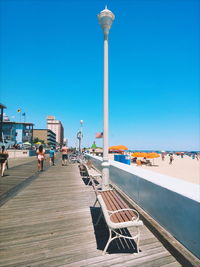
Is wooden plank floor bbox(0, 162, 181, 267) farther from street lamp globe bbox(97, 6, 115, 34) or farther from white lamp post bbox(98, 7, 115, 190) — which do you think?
street lamp globe bbox(97, 6, 115, 34)

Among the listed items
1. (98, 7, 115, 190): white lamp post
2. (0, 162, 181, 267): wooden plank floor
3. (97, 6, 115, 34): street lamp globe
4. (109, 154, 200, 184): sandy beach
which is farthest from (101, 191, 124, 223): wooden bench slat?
(109, 154, 200, 184): sandy beach

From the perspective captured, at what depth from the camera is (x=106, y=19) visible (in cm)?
509

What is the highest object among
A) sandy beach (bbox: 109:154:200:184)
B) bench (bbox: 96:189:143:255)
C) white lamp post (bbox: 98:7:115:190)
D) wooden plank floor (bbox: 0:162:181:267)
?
white lamp post (bbox: 98:7:115:190)

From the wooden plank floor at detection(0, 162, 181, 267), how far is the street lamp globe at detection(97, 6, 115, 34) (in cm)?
560

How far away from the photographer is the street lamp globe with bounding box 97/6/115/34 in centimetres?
498

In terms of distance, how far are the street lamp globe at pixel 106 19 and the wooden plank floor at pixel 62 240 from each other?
5.60 metres

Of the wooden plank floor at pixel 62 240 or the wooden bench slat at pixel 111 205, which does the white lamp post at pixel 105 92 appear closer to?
the wooden plank floor at pixel 62 240

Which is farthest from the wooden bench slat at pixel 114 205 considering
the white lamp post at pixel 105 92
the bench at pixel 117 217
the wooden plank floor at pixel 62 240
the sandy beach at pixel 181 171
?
the sandy beach at pixel 181 171

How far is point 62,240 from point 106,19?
19.8ft

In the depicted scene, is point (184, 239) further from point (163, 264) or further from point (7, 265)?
point (7, 265)

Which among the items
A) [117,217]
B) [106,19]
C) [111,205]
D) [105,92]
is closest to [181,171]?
[105,92]

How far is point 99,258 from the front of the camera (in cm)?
234

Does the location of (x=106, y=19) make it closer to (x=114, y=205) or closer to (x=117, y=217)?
(x=114, y=205)

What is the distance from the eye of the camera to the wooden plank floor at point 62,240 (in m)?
2.30
